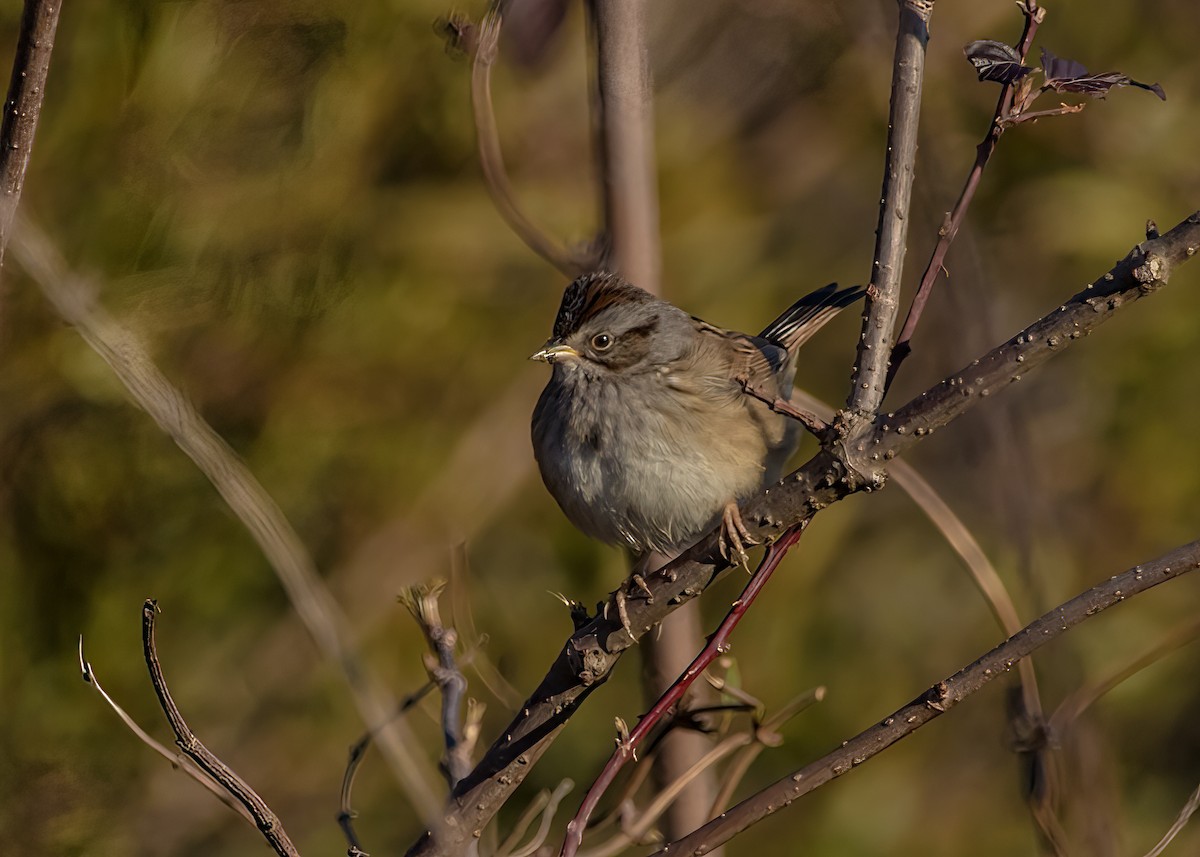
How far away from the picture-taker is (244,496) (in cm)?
169

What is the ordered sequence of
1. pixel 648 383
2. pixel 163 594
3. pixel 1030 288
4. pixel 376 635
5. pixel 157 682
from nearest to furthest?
1. pixel 157 682
2. pixel 648 383
3. pixel 163 594
4. pixel 376 635
5. pixel 1030 288

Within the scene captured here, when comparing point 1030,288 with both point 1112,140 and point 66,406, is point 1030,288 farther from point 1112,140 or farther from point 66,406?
point 66,406

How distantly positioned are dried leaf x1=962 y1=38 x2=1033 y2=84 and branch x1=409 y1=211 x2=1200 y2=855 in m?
0.25

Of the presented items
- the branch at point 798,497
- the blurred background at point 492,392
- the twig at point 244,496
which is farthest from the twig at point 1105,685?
the twig at point 244,496

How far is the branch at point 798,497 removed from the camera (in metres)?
1.52

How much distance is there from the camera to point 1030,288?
412 centimetres

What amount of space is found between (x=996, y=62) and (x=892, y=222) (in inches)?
8.5

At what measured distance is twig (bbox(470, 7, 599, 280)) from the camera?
260cm

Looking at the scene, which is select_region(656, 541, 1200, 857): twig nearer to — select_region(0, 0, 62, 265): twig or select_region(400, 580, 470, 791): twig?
select_region(400, 580, 470, 791): twig

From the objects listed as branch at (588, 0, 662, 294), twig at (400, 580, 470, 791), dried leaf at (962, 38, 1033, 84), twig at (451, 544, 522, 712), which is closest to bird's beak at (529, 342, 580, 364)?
branch at (588, 0, 662, 294)

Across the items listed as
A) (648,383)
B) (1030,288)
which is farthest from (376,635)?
(1030,288)

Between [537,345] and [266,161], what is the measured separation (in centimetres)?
Answer: 89

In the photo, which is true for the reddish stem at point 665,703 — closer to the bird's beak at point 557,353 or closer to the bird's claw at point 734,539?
the bird's claw at point 734,539

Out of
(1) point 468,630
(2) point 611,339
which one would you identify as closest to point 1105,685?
(1) point 468,630
